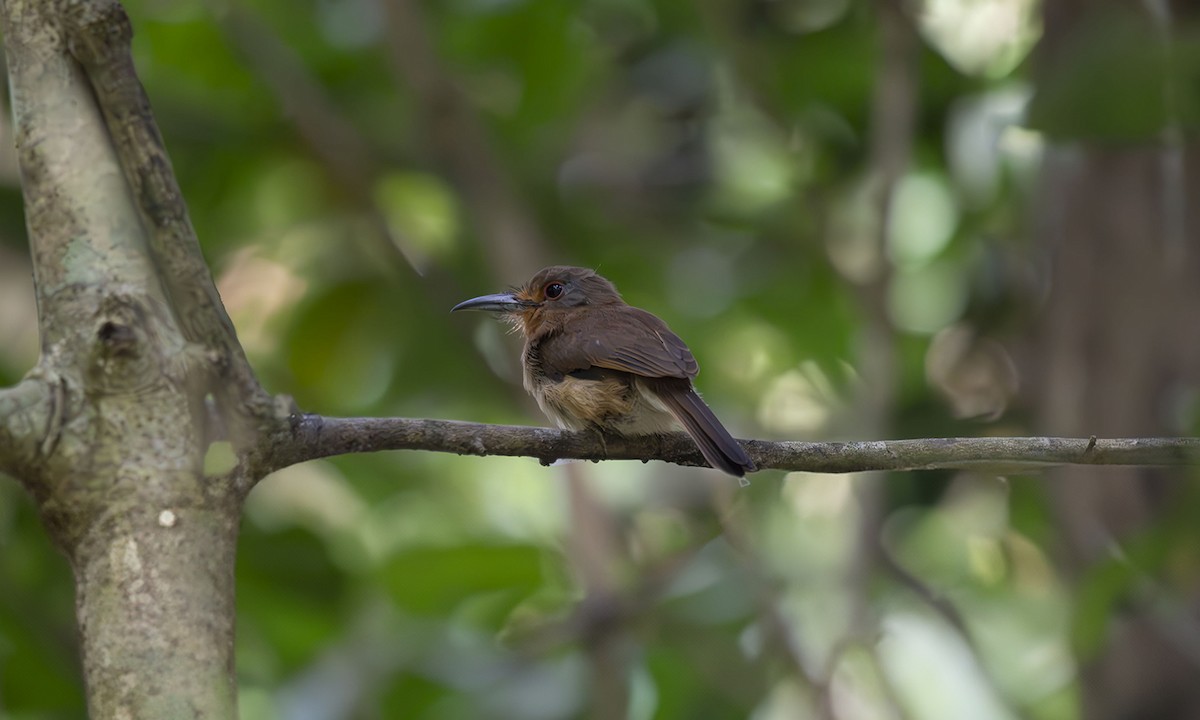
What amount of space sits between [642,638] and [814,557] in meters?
0.99

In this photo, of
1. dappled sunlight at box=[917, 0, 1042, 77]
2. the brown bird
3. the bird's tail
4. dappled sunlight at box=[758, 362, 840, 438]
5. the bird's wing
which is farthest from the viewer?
dappled sunlight at box=[917, 0, 1042, 77]

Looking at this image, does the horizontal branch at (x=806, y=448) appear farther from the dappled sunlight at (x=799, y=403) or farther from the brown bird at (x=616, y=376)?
the dappled sunlight at (x=799, y=403)

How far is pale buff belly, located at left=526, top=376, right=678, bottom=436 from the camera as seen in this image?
2.59 m

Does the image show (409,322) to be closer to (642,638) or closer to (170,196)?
(642,638)

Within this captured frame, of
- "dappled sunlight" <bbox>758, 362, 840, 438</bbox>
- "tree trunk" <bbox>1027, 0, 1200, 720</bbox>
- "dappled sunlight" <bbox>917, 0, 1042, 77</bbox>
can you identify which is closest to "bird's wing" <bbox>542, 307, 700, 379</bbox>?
"dappled sunlight" <bbox>758, 362, 840, 438</bbox>

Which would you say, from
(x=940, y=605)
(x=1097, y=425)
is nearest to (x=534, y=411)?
(x=940, y=605)

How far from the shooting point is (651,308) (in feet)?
13.8

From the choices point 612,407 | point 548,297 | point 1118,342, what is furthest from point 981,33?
point 612,407

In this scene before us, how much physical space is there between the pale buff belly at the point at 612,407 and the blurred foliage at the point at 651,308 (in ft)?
2.36

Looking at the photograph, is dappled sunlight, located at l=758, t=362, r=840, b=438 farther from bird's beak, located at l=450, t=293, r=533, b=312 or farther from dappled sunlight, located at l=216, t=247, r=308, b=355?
dappled sunlight, located at l=216, t=247, r=308, b=355

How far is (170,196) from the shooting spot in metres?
1.27

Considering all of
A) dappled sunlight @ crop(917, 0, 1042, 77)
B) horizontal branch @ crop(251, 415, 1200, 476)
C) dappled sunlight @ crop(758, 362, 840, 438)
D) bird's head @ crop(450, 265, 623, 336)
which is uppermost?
horizontal branch @ crop(251, 415, 1200, 476)

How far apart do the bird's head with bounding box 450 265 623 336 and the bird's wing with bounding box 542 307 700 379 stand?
0.37 meters

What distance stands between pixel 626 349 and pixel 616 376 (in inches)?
2.5
